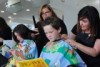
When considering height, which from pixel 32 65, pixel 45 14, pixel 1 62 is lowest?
pixel 1 62

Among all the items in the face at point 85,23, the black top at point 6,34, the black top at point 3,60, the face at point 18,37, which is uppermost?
the face at point 85,23

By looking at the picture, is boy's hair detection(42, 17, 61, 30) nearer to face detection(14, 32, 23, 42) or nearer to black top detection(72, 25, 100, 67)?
black top detection(72, 25, 100, 67)

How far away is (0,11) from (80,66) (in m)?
2.53

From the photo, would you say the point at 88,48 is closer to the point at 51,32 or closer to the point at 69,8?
the point at 51,32

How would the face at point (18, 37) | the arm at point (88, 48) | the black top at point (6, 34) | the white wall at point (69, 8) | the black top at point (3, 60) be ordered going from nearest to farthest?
the arm at point (88, 48) < the black top at point (3, 60) < the face at point (18, 37) < the black top at point (6, 34) < the white wall at point (69, 8)

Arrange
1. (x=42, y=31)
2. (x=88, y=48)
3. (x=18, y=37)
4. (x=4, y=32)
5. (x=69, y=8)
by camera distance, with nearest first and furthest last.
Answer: (x=88, y=48)
(x=42, y=31)
(x=18, y=37)
(x=4, y=32)
(x=69, y=8)

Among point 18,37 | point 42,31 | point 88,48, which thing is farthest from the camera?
point 18,37

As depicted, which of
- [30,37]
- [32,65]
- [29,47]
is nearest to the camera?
[32,65]

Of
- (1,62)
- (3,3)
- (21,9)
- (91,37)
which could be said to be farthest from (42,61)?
(3,3)

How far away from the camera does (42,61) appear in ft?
4.51

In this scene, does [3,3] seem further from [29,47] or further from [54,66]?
[54,66]

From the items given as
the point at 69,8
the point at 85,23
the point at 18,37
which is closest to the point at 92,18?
the point at 85,23

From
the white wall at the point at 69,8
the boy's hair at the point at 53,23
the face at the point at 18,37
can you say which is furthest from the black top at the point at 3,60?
the white wall at the point at 69,8

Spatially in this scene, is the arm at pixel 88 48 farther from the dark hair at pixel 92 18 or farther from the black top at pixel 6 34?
the black top at pixel 6 34
